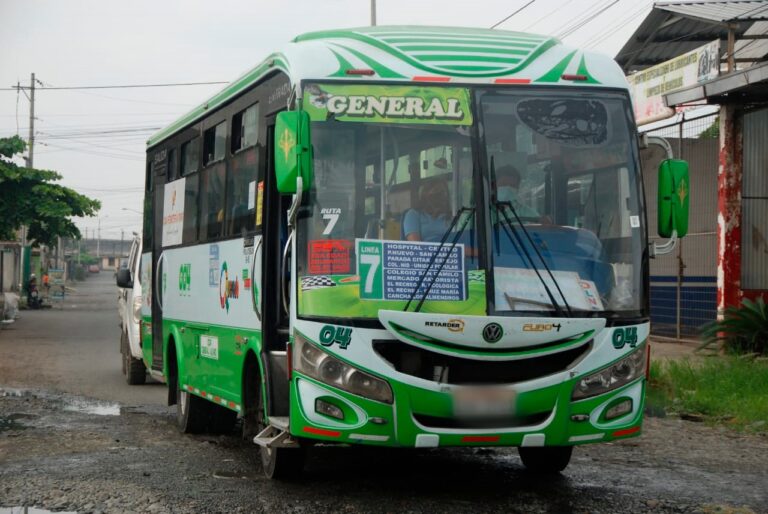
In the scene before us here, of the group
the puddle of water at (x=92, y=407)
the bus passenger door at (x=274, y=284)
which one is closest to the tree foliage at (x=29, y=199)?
the puddle of water at (x=92, y=407)

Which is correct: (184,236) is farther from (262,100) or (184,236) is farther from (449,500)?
(449,500)

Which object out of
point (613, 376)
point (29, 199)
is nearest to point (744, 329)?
point (613, 376)

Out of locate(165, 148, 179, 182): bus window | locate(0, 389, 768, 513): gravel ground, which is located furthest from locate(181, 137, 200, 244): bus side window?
locate(0, 389, 768, 513): gravel ground

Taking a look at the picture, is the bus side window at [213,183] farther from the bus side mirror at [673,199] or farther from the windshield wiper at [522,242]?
the bus side mirror at [673,199]

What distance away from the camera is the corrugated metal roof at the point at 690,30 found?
18562mm

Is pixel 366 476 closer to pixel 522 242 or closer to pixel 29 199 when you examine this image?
pixel 522 242

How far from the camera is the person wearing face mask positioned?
747 cm

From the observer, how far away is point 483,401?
722cm

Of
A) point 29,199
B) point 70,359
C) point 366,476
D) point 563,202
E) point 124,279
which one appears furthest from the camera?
point 29,199

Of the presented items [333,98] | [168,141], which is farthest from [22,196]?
[333,98]

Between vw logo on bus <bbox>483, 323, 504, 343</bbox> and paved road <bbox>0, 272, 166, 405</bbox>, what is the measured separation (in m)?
8.19

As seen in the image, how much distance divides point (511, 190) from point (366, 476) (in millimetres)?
2586

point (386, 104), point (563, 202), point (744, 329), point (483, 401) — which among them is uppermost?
point (386, 104)

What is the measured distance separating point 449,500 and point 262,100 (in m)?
3.25
